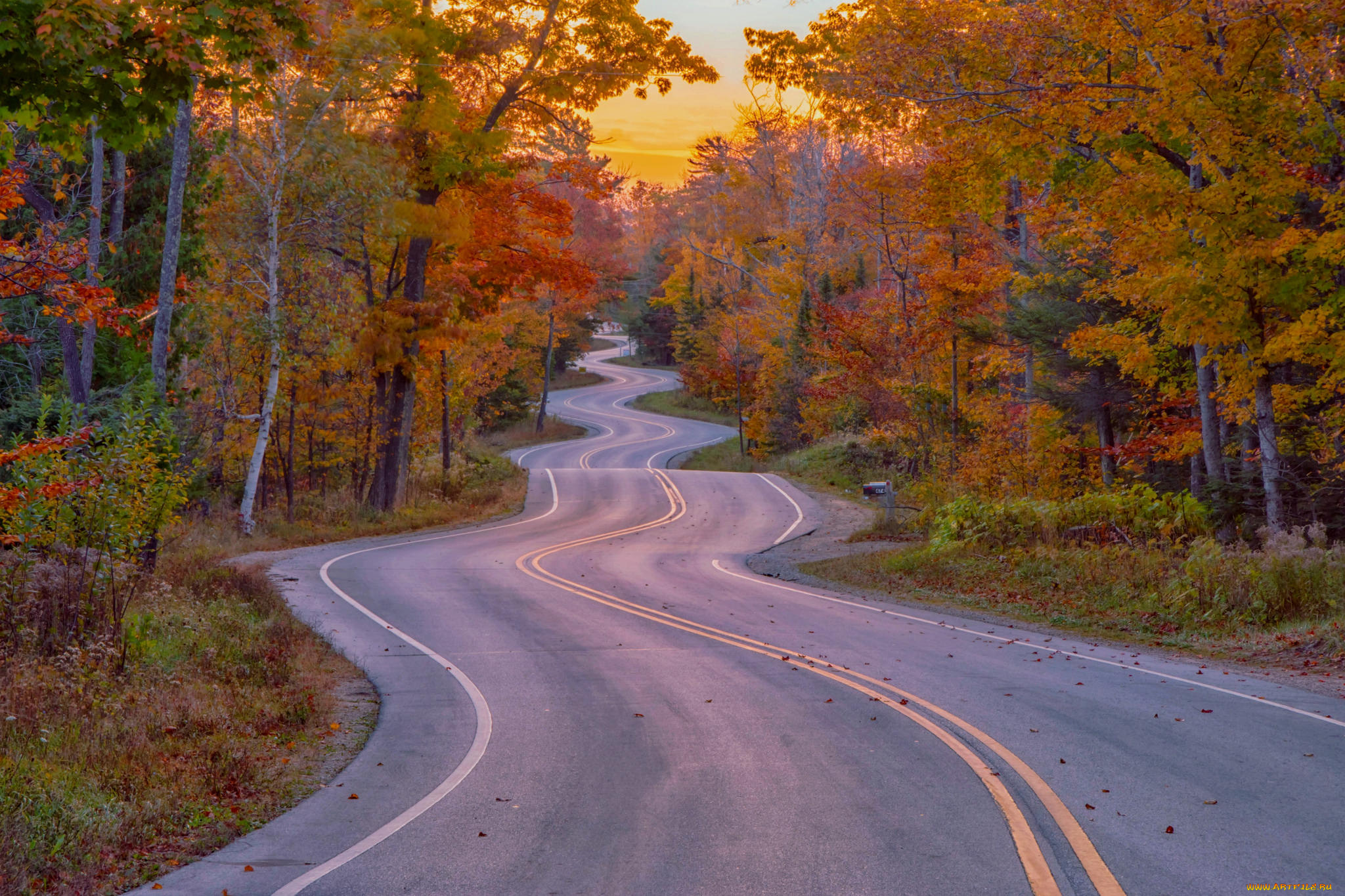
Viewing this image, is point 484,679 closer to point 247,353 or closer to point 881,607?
point 881,607

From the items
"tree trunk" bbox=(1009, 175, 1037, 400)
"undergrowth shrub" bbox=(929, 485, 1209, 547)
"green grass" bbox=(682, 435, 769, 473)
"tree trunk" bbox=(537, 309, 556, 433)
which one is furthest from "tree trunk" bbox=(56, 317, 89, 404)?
"tree trunk" bbox=(537, 309, 556, 433)

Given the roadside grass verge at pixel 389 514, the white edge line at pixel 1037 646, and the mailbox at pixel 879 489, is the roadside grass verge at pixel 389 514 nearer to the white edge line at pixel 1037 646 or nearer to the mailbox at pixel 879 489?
the white edge line at pixel 1037 646

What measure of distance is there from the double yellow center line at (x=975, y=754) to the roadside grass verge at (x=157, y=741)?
475cm

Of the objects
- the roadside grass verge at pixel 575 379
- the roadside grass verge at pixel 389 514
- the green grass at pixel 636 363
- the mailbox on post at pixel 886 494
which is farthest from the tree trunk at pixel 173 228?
the green grass at pixel 636 363

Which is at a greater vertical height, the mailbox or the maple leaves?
the maple leaves

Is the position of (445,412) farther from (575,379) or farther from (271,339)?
(575,379)

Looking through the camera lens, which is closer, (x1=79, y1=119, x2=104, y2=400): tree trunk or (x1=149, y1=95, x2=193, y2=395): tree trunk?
(x1=149, y1=95, x2=193, y2=395): tree trunk

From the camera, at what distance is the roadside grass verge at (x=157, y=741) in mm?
5656

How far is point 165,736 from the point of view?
25.4 ft

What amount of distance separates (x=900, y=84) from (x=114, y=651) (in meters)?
13.6

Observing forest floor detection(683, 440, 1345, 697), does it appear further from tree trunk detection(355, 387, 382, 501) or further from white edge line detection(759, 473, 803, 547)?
tree trunk detection(355, 387, 382, 501)

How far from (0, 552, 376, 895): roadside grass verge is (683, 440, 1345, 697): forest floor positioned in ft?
32.6

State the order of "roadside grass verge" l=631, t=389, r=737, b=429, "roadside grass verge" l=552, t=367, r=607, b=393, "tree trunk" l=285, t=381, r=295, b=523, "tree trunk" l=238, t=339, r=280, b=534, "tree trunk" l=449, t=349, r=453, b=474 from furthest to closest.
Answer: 1. "roadside grass verge" l=552, t=367, r=607, b=393
2. "roadside grass verge" l=631, t=389, r=737, b=429
3. "tree trunk" l=449, t=349, r=453, b=474
4. "tree trunk" l=285, t=381, r=295, b=523
5. "tree trunk" l=238, t=339, r=280, b=534

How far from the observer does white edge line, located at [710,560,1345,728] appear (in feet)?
29.8
